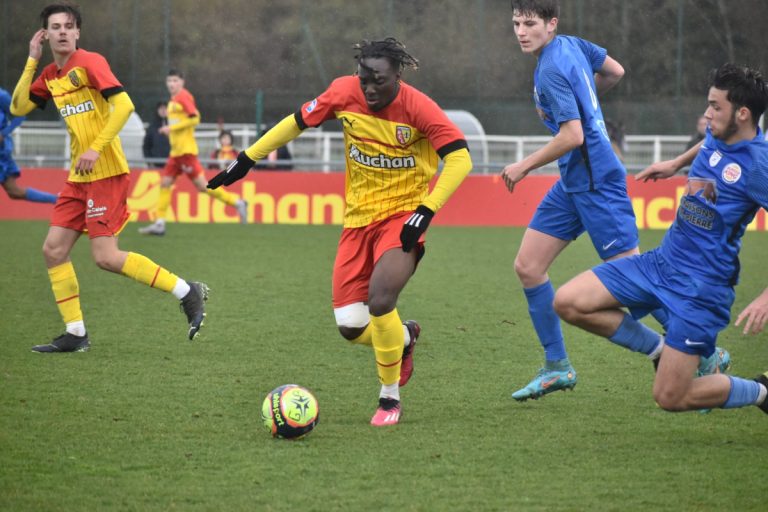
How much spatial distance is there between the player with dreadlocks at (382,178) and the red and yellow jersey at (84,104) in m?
1.80

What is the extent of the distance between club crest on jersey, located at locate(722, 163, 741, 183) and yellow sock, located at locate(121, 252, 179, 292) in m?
3.84

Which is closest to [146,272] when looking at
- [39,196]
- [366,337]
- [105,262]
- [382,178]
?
[105,262]

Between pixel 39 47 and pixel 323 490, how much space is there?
4336 mm

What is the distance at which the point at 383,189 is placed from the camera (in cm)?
603

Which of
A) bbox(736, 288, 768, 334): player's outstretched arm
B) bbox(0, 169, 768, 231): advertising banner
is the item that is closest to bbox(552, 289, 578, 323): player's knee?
bbox(736, 288, 768, 334): player's outstretched arm

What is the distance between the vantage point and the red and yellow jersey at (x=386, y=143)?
5.85 metres

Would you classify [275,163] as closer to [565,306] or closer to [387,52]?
[387,52]

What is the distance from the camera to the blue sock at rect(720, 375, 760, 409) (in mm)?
5289

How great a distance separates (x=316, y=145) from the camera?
72.9 feet

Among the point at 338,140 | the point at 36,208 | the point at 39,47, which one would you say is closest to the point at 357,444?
the point at 39,47

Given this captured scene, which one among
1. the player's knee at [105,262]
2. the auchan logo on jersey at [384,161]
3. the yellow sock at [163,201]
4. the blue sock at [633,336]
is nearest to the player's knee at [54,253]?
the player's knee at [105,262]

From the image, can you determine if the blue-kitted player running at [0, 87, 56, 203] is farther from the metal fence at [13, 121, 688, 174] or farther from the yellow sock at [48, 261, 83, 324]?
the metal fence at [13, 121, 688, 174]

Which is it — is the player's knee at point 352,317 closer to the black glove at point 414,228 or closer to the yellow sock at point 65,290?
the black glove at point 414,228

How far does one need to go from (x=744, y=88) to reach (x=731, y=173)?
364 millimetres
